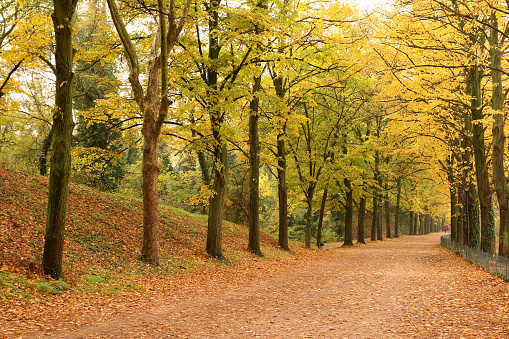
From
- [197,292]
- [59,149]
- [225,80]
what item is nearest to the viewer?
[59,149]

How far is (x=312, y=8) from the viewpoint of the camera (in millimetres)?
15711

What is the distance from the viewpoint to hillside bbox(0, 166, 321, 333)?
6938 mm

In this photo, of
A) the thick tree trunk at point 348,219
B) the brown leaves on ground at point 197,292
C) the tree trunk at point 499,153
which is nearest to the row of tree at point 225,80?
the tree trunk at point 499,153

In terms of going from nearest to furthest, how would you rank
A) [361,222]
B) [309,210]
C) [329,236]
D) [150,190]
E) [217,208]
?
[150,190], [217,208], [309,210], [361,222], [329,236]

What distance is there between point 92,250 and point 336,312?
22.7 ft

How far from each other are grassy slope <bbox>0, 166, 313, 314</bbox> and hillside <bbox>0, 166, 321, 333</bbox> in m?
0.02

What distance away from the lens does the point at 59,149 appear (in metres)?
7.95

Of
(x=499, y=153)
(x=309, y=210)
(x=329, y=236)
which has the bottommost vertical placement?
(x=329, y=236)

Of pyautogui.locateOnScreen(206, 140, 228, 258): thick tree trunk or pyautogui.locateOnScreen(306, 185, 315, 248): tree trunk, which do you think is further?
pyautogui.locateOnScreen(306, 185, 315, 248): tree trunk

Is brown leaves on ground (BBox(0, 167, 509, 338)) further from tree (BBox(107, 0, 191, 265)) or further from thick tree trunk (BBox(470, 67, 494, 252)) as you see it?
thick tree trunk (BBox(470, 67, 494, 252))

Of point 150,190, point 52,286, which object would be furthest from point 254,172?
point 52,286

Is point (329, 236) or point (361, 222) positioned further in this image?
point (329, 236)

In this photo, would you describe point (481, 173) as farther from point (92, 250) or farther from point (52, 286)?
point (52, 286)

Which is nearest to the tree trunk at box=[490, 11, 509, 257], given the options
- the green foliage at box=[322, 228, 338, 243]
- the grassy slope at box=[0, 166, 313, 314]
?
the grassy slope at box=[0, 166, 313, 314]
